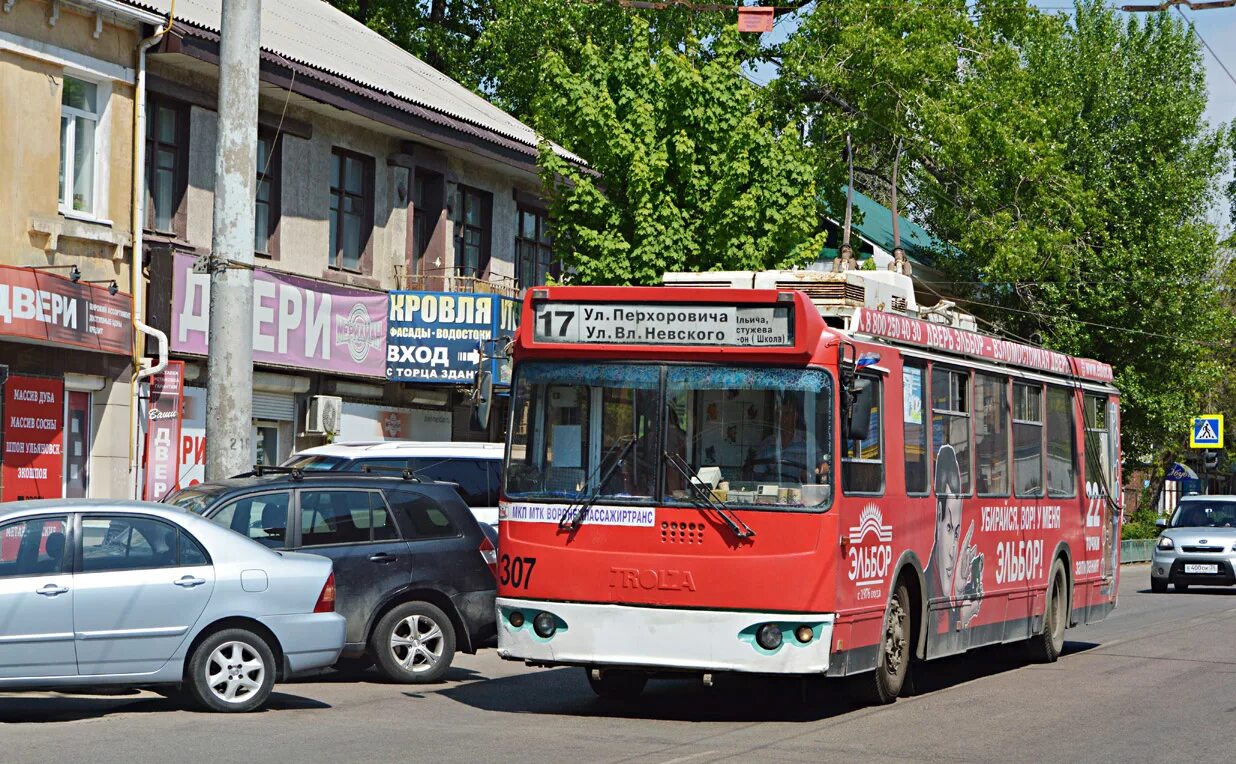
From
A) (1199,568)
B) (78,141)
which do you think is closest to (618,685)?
(78,141)

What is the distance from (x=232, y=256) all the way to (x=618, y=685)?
259 inches

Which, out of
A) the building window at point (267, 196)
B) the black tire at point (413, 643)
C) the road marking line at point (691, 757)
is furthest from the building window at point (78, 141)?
the road marking line at point (691, 757)

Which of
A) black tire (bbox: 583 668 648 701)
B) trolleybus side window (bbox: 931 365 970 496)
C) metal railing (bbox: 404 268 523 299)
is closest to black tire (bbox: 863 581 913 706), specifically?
trolleybus side window (bbox: 931 365 970 496)

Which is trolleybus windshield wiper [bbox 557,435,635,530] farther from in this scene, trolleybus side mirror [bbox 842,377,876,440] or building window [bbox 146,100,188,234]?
building window [bbox 146,100,188,234]

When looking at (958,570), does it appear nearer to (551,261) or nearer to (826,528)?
(826,528)

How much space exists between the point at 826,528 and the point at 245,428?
7.75 meters

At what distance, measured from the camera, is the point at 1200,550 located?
30.7 meters

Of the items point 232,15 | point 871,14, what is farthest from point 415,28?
point 232,15

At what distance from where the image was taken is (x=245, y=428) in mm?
17250

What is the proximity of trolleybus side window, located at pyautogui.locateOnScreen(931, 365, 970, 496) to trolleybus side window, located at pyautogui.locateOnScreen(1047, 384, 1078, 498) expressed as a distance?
2.65 m

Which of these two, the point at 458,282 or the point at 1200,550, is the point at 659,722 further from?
the point at 1200,550

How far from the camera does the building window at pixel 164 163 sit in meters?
23.6

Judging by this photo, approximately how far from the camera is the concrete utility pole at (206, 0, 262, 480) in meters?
17.1

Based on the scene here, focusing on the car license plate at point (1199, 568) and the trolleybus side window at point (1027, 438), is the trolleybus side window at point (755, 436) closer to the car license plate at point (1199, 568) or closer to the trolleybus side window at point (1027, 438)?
the trolleybus side window at point (1027, 438)
